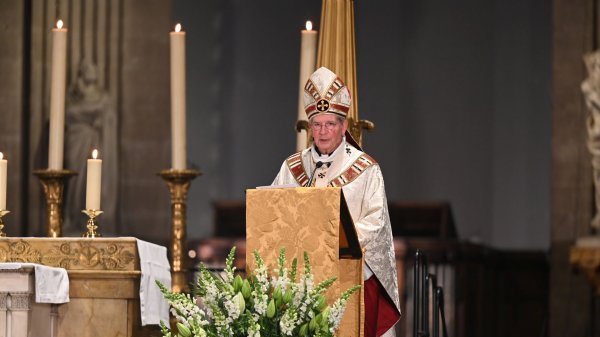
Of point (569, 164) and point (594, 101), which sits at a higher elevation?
point (594, 101)

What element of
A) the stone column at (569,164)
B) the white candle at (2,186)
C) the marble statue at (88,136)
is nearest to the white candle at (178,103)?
the white candle at (2,186)

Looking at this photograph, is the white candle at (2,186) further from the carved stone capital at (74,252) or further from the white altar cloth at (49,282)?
the white altar cloth at (49,282)

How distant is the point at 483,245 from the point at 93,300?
5458 mm

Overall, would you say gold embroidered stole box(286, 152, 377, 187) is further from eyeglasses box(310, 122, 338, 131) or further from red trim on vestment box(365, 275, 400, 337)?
red trim on vestment box(365, 275, 400, 337)

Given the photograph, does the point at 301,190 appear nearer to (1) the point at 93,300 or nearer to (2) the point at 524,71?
(1) the point at 93,300

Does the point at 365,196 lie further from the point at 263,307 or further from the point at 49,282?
the point at 49,282

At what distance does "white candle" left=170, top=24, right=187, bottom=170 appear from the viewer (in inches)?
308

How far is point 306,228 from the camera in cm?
595

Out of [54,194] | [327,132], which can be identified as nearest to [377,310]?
[327,132]

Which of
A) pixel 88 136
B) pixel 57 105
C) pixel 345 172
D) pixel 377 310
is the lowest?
pixel 377 310

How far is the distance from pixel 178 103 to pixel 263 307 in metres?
2.55

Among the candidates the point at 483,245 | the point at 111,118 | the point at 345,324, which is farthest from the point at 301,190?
the point at 483,245

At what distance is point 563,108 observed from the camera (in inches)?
435

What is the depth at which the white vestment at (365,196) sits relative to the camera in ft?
20.9
